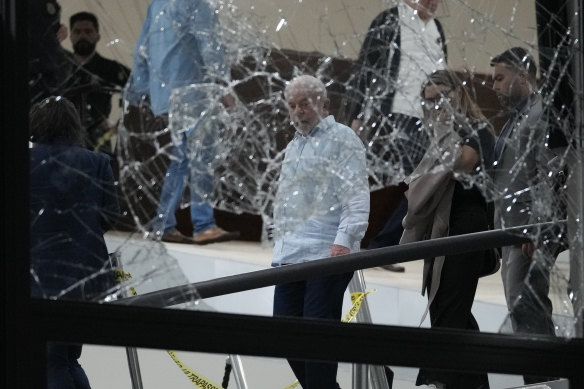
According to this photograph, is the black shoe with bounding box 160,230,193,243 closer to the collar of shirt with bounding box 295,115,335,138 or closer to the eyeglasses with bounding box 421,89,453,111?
the collar of shirt with bounding box 295,115,335,138

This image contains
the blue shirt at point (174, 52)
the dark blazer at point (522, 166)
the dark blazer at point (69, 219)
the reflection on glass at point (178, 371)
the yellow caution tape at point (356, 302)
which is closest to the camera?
the dark blazer at point (69, 219)

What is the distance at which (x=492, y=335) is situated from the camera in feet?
4.65

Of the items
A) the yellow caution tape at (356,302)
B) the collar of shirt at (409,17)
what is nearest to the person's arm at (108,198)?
the collar of shirt at (409,17)

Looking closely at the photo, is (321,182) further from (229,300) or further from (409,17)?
(229,300)

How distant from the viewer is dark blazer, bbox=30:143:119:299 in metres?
1.27

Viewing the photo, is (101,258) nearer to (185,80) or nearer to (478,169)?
(185,80)

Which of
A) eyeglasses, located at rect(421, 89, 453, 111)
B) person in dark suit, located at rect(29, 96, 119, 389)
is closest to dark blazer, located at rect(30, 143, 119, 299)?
person in dark suit, located at rect(29, 96, 119, 389)

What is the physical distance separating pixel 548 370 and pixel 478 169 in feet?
1.07

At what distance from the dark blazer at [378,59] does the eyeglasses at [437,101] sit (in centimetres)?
6

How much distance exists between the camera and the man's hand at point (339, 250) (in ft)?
6.78

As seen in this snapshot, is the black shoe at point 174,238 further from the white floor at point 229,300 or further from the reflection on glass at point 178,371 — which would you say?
the reflection on glass at point 178,371

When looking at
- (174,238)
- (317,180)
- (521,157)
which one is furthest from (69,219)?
(521,157)

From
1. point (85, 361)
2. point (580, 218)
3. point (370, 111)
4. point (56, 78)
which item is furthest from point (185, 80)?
point (85, 361)

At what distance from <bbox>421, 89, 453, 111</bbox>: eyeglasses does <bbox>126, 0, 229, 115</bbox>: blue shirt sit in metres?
0.31
